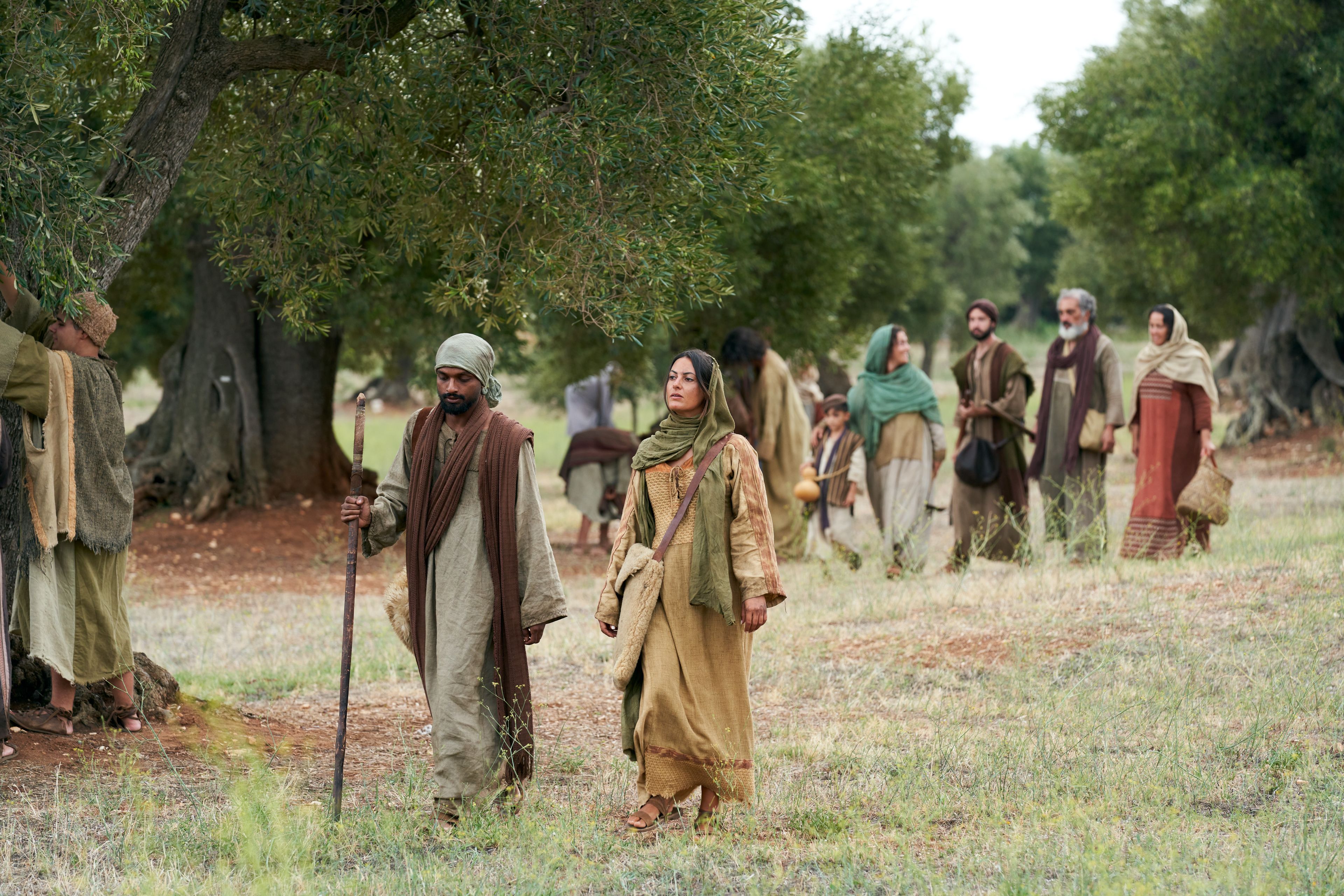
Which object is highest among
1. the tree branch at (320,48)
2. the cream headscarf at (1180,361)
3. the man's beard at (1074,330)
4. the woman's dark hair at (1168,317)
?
the tree branch at (320,48)

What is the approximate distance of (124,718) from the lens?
651 cm

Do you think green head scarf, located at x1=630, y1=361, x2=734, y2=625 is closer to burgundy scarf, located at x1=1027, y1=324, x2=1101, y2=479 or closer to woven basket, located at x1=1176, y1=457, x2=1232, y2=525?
burgundy scarf, located at x1=1027, y1=324, x2=1101, y2=479

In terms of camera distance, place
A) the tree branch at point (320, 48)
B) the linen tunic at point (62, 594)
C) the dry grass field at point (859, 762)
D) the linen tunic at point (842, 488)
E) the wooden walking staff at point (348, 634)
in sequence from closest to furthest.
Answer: the dry grass field at point (859, 762) < the wooden walking staff at point (348, 634) < the linen tunic at point (62, 594) < the tree branch at point (320, 48) < the linen tunic at point (842, 488)

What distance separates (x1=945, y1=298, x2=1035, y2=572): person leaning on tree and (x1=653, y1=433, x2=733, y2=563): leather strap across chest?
212 inches

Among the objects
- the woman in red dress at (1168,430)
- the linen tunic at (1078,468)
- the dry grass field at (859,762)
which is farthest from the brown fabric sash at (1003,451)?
the woman in red dress at (1168,430)

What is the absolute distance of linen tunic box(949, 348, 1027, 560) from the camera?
10336mm

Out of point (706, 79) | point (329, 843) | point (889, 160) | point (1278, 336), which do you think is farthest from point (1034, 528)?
point (1278, 336)

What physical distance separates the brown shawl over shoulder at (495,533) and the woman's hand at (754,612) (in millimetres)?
876

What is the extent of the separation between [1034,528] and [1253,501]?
3840 millimetres

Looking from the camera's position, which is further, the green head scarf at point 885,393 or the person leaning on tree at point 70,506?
the green head scarf at point 885,393

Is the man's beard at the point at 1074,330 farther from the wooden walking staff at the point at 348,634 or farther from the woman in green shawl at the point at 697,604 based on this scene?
the wooden walking staff at the point at 348,634

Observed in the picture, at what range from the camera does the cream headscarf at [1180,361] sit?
10031 millimetres

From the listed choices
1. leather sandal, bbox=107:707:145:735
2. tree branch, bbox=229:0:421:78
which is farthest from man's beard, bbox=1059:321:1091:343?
leather sandal, bbox=107:707:145:735

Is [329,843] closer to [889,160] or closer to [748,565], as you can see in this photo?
[748,565]
